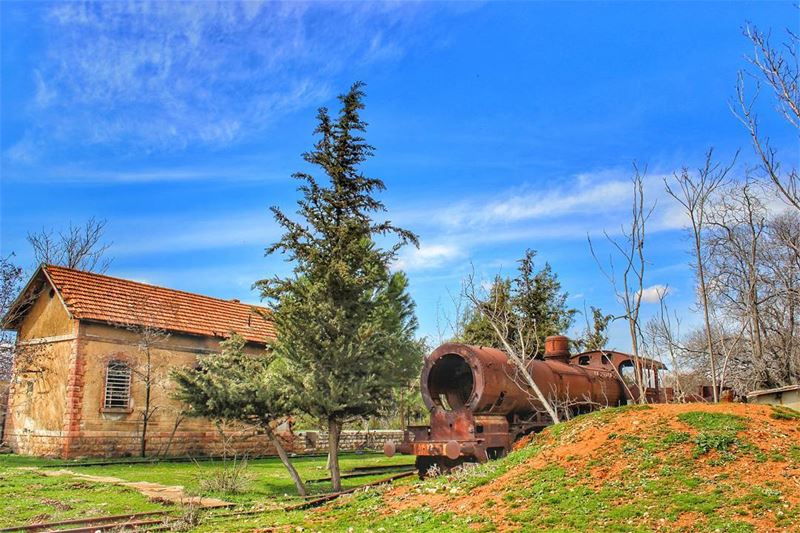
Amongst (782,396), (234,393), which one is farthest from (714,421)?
(234,393)

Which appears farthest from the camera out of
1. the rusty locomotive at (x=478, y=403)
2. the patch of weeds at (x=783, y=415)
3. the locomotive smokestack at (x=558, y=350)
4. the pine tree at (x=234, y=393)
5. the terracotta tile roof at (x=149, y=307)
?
the terracotta tile roof at (x=149, y=307)

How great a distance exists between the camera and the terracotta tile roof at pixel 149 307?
25.5m

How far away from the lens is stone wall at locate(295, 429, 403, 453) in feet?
98.9

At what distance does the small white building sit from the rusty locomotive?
130 inches

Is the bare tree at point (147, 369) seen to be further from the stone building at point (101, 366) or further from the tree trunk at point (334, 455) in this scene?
the tree trunk at point (334, 455)

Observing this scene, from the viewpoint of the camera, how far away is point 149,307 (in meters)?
27.5

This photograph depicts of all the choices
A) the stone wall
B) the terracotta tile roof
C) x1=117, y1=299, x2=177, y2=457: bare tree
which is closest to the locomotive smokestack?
the terracotta tile roof

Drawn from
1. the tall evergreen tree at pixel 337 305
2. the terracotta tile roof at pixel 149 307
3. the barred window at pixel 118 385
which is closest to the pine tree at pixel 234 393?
the tall evergreen tree at pixel 337 305

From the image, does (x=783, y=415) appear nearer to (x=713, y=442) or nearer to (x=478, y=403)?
(x=713, y=442)

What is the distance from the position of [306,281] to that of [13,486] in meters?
8.68

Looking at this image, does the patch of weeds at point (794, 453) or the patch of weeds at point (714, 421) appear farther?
the patch of weeds at point (714, 421)

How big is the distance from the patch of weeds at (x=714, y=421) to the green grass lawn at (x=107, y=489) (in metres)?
8.49

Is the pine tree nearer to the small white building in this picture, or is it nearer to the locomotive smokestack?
the locomotive smokestack

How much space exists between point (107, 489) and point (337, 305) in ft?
23.2
